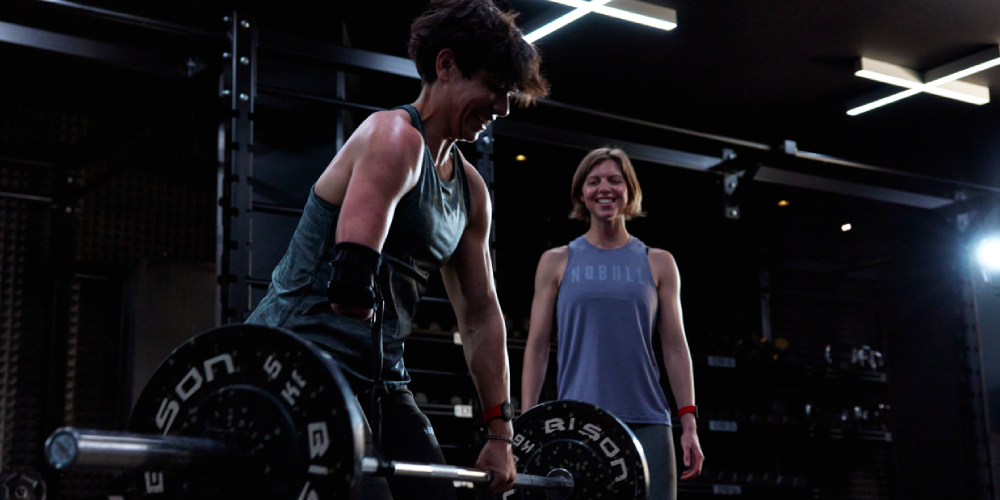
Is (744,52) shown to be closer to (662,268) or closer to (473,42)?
(662,268)

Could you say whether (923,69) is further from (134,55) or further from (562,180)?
(134,55)

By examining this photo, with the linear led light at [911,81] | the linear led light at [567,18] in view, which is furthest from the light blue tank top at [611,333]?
the linear led light at [911,81]

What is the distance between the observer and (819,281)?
29.9 ft

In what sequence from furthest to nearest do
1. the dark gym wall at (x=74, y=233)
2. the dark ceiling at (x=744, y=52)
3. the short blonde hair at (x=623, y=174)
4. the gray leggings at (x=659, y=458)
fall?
the dark gym wall at (x=74, y=233), the dark ceiling at (x=744, y=52), the short blonde hair at (x=623, y=174), the gray leggings at (x=659, y=458)

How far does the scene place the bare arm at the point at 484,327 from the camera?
1907 mm

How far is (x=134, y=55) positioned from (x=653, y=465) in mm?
2707

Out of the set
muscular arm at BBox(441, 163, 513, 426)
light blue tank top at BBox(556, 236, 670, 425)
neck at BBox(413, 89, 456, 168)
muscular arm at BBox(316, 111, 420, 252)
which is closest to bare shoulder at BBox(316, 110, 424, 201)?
muscular arm at BBox(316, 111, 420, 252)

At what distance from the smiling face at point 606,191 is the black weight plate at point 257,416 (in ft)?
5.90

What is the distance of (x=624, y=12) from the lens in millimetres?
4480

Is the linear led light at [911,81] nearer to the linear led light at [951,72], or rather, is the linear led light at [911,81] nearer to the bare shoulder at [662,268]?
the linear led light at [951,72]

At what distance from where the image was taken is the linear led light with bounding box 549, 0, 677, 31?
4.43m

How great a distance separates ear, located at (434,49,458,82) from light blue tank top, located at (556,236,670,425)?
1.32m

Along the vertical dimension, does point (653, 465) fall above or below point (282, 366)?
below

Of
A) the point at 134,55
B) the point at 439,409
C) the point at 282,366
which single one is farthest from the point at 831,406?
the point at 282,366
